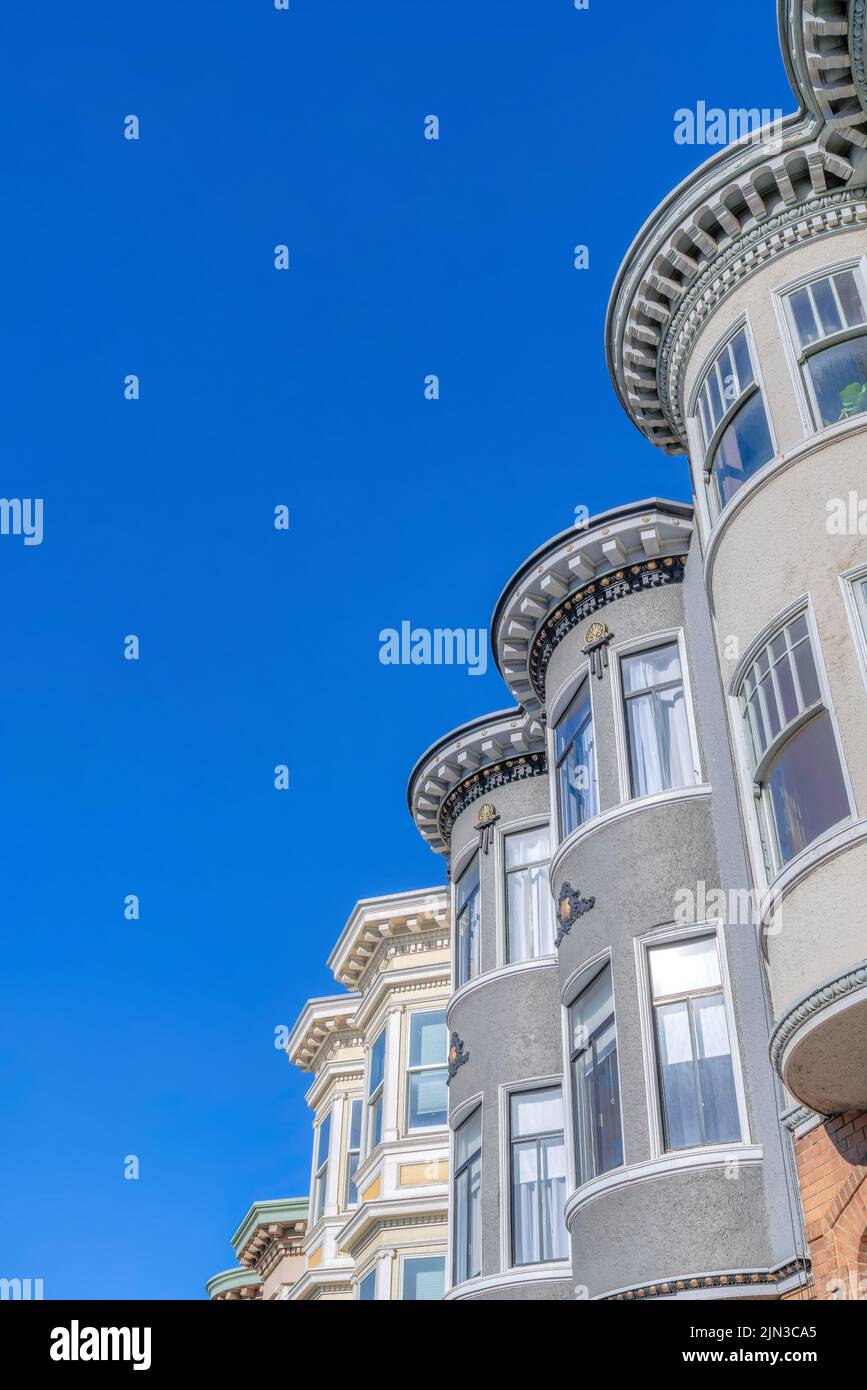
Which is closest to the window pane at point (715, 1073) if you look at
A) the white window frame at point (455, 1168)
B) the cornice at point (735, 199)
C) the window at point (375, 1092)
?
the white window frame at point (455, 1168)

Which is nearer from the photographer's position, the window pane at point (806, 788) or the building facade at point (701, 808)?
the window pane at point (806, 788)

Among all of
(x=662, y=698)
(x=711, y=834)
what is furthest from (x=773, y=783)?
(x=662, y=698)

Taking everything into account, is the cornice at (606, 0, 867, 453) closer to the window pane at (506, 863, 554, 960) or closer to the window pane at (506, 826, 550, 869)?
the window pane at (506, 826, 550, 869)

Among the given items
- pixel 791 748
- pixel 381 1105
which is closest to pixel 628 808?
pixel 791 748

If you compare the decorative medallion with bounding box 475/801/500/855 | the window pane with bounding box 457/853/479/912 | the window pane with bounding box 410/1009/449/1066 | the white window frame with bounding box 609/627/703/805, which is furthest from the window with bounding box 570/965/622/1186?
the window pane with bounding box 410/1009/449/1066

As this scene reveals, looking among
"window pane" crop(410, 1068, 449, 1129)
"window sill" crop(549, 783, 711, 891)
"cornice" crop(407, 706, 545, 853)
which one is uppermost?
"cornice" crop(407, 706, 545, 853)

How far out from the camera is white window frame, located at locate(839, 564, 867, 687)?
10.1 meters

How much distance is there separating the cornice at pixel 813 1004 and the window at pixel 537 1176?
6.74m

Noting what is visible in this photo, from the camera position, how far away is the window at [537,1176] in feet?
50.9

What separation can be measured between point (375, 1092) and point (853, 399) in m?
18.5

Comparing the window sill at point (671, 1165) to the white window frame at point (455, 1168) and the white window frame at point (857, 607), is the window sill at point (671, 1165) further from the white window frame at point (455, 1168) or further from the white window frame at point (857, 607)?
the white window frame at point (857, 607)

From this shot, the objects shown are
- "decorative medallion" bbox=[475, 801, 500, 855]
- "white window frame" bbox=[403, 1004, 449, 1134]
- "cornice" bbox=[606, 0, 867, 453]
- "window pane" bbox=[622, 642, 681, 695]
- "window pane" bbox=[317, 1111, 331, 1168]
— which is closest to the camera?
"cornice" bbox=[606, 0, 867, 453]

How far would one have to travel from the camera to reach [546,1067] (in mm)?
16484
